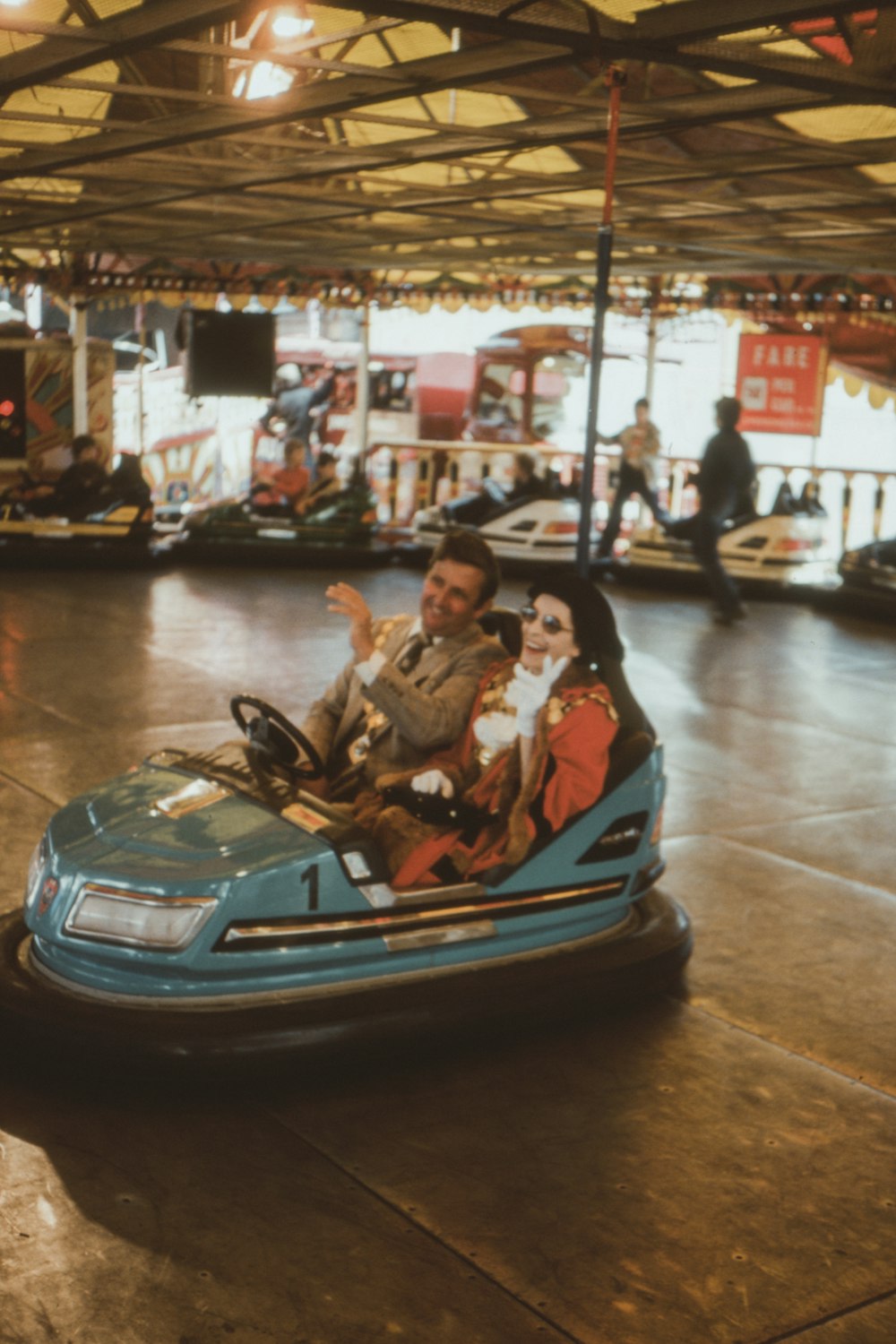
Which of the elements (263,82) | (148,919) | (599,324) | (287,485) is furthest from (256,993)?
(287,485)

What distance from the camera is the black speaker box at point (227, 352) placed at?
10297mm

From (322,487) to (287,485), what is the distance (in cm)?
22

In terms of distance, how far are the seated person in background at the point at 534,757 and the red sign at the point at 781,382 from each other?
739 centimetres

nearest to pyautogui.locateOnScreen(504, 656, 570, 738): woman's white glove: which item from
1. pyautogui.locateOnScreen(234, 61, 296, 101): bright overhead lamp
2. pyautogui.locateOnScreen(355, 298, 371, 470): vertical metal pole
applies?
pyautogui.locateOnScreen(234, 61, 296, 101): bright overhead lamp

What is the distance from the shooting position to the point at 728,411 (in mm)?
7621

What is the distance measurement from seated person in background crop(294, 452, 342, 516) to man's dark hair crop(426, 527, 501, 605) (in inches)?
259

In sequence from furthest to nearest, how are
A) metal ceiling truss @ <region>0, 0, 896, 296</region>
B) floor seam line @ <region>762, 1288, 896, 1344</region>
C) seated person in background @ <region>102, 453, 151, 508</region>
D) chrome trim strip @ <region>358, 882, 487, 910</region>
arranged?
1. seated person in background @ <region>102, 453, 151, 508</region>
2. metal ceiling truss @ <region>0, 0, 896, 296</region>
3. chrome trim strip @ <region>358, 882, 487, 910</region>
4. floor seam line @ <region>762, 1288, 896, 1344</region>

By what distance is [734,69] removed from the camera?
316cm

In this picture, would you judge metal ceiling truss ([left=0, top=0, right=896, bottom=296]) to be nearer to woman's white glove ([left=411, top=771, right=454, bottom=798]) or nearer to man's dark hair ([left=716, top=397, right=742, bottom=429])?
man's dark hair ([left=716, top=397, right=742, bottom=429])

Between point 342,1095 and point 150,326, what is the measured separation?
17872 millimetres

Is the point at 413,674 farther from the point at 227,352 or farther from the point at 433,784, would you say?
the point at 227,352

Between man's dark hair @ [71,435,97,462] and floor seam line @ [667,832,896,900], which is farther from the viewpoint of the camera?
man's dark hair @ [71,435,97,462]

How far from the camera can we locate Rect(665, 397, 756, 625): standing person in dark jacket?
7535 mm

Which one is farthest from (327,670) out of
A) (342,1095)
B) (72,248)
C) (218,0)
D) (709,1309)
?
(72,248)
